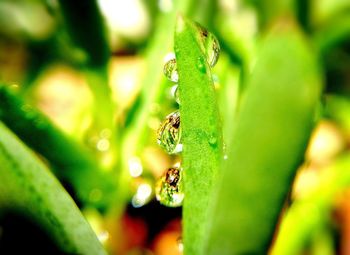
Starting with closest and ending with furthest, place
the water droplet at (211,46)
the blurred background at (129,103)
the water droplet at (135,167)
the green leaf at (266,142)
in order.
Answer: the green leaf at (266,142)
the water droplet at (211,46)
the blurred background at (129,103)
the water droplet at (135,167)

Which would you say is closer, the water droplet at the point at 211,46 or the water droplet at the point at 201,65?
the water droplet at the point at 201,65

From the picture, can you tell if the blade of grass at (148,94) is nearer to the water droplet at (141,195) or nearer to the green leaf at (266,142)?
the water droplet at (141,195)

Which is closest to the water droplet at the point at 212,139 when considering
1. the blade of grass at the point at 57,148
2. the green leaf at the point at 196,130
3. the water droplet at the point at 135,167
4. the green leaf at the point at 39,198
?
the green leaf at the point at 196,130

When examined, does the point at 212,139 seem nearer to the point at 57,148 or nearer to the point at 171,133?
the point at 171,133

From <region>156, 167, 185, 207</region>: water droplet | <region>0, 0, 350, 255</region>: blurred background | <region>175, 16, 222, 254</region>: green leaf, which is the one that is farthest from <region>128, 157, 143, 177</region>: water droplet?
<region>175, 16, 222, 254</region>: green leaf

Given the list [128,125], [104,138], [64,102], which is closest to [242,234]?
[128,125]

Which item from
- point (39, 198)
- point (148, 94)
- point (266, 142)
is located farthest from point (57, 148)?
point (266, 142)

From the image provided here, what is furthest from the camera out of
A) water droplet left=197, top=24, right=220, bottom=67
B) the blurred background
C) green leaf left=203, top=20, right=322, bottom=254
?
the blurred background

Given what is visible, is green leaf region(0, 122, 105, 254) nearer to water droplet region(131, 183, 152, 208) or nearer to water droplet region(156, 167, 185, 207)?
water droplet region(156, 167, 185, 207)
